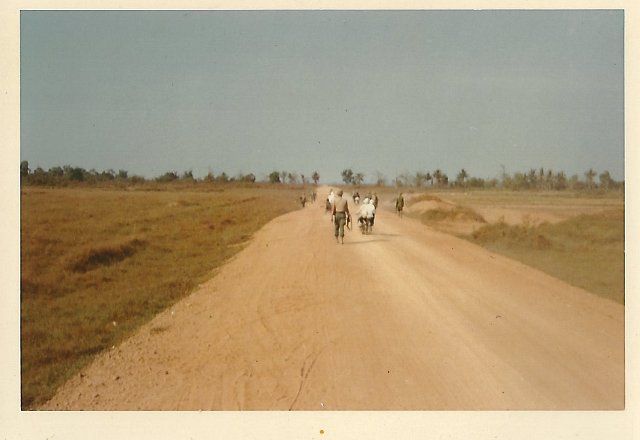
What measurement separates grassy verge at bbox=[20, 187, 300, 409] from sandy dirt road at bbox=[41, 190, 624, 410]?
0.57m

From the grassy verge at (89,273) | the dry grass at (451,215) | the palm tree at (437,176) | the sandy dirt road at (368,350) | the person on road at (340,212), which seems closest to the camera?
the sandy dirt road at (368,350)

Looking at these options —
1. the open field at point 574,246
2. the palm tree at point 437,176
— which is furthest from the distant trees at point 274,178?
the open field at point 574,246

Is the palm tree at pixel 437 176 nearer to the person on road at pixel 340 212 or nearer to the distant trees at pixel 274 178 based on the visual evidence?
the distant trees at pixel 274 178

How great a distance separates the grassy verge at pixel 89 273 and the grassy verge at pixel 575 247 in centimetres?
817

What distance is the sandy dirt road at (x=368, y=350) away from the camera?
5.73m

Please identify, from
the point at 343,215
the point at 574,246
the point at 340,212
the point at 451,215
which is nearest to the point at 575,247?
the point at 574,246

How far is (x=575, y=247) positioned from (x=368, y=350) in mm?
12584

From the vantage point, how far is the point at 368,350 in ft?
21.6

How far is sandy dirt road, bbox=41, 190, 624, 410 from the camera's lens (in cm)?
573

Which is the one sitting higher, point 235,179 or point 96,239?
point 235,179
